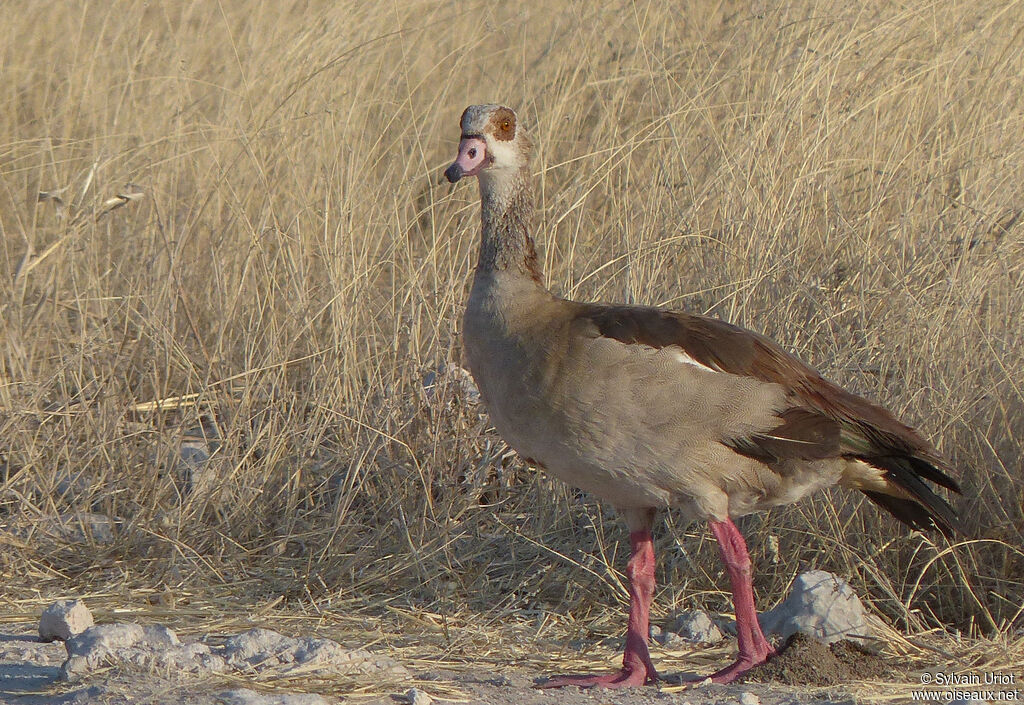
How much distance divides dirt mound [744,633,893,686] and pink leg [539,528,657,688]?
298 millimetres

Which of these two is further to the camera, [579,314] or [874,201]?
[874,201]

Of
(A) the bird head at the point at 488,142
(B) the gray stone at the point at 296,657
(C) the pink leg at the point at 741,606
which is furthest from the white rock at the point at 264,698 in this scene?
(A) the bird head at the point at 488,142

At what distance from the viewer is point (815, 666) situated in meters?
3.74

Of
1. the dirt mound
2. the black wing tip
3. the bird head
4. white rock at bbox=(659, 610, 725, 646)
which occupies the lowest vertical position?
white rock at bbox=(659, 610, 725, 646)

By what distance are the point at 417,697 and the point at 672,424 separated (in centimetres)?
102

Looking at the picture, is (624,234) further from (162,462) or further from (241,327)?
(162,462)

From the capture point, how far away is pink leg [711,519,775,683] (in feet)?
12.5

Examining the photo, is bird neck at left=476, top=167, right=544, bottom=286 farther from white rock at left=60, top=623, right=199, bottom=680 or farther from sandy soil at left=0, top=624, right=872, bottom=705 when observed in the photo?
white rock at left=60, top=623, right=199, bottom=680

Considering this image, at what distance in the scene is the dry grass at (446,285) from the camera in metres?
4.51

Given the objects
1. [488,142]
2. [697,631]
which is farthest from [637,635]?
[488,142]

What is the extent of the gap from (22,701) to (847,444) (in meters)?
2.35

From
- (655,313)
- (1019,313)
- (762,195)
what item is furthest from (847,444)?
(762,195)

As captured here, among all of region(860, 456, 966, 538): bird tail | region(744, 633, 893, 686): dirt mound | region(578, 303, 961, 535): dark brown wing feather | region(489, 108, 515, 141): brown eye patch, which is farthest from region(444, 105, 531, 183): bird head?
region(744, 633, 893, 686): dirt mound

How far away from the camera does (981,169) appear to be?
17.8 feet
